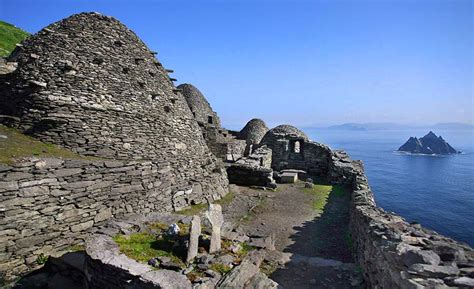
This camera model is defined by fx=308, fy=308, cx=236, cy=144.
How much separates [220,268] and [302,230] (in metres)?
5.09

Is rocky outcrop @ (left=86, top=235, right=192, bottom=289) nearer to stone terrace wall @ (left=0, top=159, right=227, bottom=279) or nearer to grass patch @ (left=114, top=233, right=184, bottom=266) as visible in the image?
grass patch @ (left=114, top=233, right=184, bottom=266)

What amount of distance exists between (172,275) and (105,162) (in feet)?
17.5

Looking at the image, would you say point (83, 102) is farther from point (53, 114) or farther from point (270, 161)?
point (270, 161)

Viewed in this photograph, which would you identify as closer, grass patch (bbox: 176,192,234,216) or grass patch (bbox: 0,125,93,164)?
grass patch (bbox: 0,125,93,164)

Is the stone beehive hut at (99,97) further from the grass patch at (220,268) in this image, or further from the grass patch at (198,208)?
the grass patch at (220,268)

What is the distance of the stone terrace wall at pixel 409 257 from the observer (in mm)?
3580

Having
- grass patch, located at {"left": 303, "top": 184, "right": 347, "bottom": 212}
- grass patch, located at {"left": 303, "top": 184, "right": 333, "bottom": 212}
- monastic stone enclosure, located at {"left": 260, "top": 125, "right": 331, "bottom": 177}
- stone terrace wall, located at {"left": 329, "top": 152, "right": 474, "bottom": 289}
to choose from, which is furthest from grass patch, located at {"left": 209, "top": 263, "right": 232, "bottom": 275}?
monastic stone enclosure, located at {"left": 260, "top": 125, "right": 331, "bottom": 177}

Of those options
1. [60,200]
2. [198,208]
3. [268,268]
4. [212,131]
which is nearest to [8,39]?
[212,131]

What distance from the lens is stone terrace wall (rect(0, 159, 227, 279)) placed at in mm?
7438

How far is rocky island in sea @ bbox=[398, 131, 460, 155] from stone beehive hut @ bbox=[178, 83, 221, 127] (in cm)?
6045

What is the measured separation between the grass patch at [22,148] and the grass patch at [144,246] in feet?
11.4

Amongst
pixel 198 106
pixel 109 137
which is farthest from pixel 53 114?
pixel 198 106

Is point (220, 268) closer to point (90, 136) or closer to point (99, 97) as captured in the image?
point (90, 136)

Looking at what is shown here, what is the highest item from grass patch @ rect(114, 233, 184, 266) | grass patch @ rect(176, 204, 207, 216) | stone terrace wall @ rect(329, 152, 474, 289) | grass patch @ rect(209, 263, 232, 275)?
stone terrace wall @ rect(329, 152, 474, 289)
